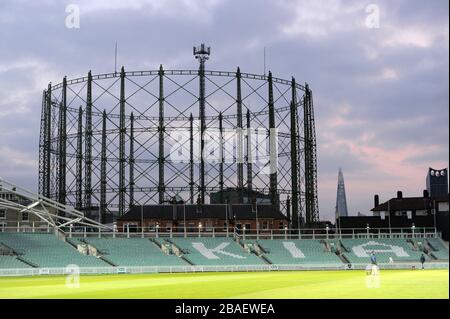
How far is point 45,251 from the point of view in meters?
51.1

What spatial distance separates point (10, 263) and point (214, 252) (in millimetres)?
18857

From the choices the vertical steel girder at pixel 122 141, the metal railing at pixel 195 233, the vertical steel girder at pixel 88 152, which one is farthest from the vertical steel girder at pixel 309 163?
the vertical steel girder at pixel 88 152

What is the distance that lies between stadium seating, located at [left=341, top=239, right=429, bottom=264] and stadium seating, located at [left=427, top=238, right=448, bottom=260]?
1.88m

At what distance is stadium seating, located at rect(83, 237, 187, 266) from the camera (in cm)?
5288

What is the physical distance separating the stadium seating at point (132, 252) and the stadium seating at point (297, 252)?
32.3ft

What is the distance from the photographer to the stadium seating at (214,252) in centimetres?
5634

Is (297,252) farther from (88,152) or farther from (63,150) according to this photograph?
(63,150)

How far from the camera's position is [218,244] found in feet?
202

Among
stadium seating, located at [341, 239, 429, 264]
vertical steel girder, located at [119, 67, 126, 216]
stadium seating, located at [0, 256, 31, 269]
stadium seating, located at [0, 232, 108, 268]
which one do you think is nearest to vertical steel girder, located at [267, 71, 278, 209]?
stadium seating, located at [341, 239, 429, 264]

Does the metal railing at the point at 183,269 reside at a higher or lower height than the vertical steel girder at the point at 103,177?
lower

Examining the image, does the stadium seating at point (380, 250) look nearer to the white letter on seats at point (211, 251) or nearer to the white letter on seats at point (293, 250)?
the white letter on seats at point (293, 250)
